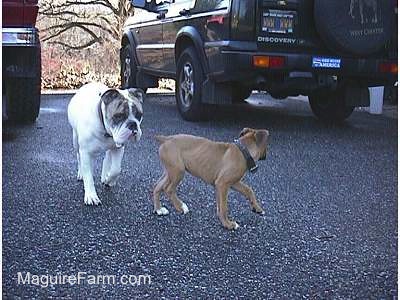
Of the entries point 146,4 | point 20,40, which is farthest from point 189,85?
point 20,40

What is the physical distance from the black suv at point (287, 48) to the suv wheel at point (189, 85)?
0.4 inches

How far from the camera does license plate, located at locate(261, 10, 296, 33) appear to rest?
6.01 m

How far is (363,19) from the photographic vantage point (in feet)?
18.9

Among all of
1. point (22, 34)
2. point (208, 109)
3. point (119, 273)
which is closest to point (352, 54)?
point (208, 109)

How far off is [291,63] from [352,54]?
1.91ft

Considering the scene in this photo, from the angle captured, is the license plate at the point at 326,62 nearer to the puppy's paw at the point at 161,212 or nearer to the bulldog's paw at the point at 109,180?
the bulldog's paw at the point at 109,180

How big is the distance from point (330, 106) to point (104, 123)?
4.44m

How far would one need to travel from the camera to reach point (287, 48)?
241 inches

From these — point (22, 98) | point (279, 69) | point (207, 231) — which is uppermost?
point (279, 69)

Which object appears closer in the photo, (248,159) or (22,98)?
(248,159)

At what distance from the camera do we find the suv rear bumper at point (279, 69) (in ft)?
19.7

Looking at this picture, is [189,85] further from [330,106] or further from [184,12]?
[330,106]

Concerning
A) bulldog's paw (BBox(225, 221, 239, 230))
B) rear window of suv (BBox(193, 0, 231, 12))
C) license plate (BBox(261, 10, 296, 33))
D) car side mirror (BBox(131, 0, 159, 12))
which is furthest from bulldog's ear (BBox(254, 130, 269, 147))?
car side mirror (BBox(131, 0, 159, 12))

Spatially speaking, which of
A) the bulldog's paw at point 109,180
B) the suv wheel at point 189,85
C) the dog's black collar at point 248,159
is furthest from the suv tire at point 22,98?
the dog's black collar at point 248,159
